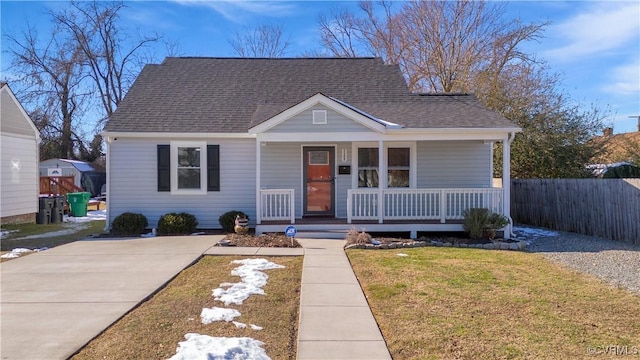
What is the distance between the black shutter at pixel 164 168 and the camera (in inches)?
470

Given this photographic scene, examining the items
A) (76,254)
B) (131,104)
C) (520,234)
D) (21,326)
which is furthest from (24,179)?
(520,234)

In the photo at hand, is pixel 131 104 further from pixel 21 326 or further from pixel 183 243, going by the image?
pixel 21 326

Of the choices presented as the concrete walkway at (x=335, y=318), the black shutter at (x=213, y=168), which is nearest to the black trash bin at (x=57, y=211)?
the black shutter at (x=213, y=168)

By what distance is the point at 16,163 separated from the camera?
1470 centimetres

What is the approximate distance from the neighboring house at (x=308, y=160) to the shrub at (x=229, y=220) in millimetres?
445

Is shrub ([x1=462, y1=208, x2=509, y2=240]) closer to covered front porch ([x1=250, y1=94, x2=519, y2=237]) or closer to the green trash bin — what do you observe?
covered front porch ([x1=250, y1=94, x2=519, y2=237])

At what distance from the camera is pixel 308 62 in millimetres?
15414

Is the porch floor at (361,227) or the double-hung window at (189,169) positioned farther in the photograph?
the double-hung window at (189,169)

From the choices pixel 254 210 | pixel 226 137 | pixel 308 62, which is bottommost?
pixel 254 210

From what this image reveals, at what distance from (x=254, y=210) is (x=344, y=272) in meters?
5.51

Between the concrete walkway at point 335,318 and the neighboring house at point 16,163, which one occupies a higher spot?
the neighboring house at point 16,163

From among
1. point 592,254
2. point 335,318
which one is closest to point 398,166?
point 592,254

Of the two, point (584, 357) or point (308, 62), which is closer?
point (584, 357)

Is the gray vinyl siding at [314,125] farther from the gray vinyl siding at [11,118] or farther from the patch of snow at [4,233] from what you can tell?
the gray vinyl siding at [11,118]
